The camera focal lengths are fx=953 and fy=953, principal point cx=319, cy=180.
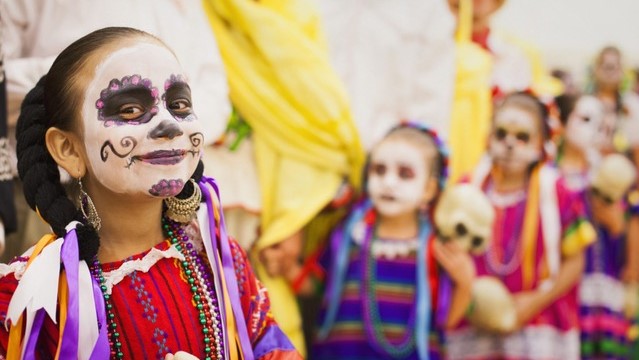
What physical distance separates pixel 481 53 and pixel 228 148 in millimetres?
1167

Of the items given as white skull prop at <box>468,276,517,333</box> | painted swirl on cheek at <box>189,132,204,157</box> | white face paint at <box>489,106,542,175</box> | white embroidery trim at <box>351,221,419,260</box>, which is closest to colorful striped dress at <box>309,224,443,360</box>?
white embroidery trim at <box>351,221,419,260</box>

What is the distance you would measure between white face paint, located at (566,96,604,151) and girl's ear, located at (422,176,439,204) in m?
0.93

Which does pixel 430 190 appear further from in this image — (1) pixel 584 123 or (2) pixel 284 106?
(1) pixel 584 123

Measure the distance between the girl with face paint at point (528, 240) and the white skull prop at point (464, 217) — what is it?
20cm

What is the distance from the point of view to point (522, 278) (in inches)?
118

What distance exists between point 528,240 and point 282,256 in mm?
861

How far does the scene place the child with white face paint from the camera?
268cm

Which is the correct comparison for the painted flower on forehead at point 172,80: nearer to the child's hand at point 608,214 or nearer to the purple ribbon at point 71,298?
the purple ribbon at point 71,298

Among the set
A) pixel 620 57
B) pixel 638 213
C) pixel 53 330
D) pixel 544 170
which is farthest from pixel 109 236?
pixel 620 57

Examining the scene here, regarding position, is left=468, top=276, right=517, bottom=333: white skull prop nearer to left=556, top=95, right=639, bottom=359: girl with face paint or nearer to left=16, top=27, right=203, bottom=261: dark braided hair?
left=556, top=95, right=639, bottom=359: girl with face paint

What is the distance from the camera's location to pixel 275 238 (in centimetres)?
256

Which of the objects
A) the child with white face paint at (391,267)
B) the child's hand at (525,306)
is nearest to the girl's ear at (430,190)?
the child with white face paint at (391,267)

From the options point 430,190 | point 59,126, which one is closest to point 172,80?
point 59,126

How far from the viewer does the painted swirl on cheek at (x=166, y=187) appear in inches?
52.9
